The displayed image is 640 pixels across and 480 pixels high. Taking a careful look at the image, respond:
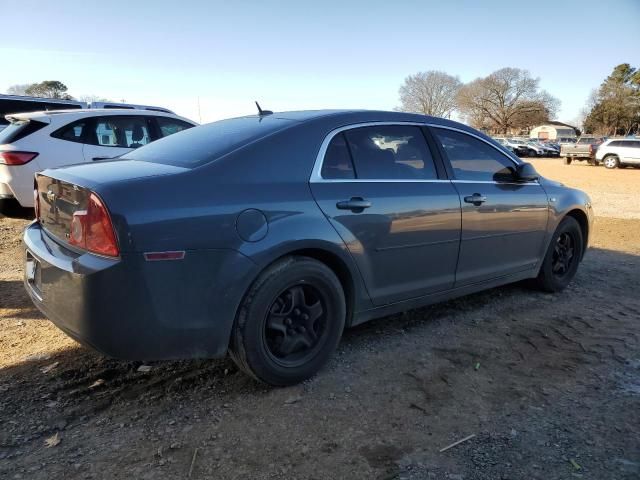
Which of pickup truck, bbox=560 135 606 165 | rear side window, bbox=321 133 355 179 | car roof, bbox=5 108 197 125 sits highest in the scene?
car roof, bbox=5 108 197 125

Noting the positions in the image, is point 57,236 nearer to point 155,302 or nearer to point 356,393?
point 155,302

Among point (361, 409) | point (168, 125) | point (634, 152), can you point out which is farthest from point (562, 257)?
point (634, 152)

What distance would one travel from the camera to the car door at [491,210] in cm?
395

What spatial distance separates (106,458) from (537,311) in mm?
3575

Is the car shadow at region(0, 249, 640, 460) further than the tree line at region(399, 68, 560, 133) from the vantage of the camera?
No

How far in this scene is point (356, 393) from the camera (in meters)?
3.04

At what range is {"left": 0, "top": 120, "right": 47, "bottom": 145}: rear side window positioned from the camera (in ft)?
21.2

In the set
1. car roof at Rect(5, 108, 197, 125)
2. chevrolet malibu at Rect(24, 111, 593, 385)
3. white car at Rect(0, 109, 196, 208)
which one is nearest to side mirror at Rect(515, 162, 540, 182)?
chevrolet malibu at Rect(24, 111, 593, 385)

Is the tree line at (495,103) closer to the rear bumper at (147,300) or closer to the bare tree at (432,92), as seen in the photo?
the bare tree at (432,92)

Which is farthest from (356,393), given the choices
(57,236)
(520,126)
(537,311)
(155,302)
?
(520,126)

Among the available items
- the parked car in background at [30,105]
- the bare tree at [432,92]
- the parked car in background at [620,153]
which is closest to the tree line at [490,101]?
the bare tree at [432,92]

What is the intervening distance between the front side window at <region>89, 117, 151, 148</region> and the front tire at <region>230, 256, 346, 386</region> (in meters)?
5.21

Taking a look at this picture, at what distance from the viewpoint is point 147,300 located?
98.8 inches

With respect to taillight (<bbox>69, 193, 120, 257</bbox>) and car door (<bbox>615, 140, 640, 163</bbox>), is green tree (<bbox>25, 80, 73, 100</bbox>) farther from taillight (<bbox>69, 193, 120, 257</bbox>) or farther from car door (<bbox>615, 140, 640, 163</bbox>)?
taillight (<bbox>69, 193, 120, 257</bbox>)
